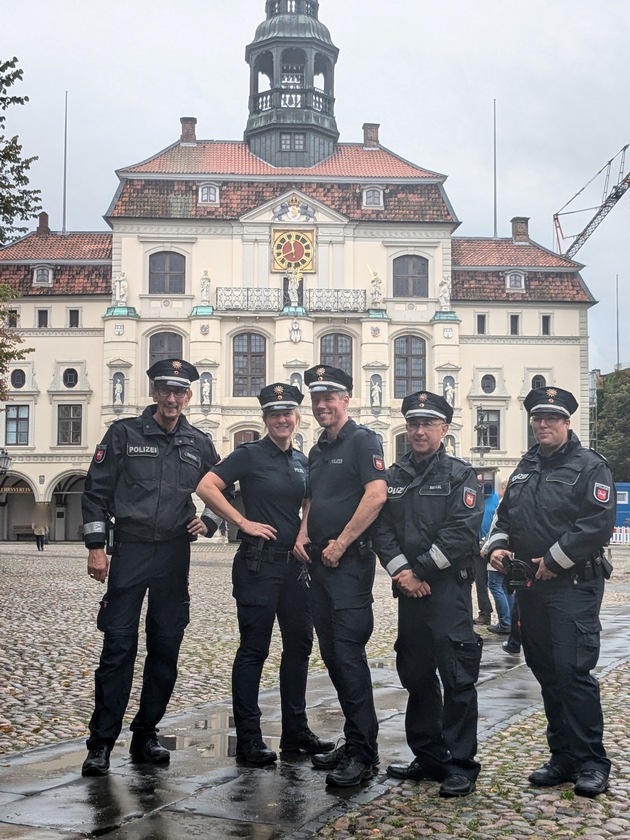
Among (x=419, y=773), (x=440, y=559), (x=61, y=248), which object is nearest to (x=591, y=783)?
(x=419, y=773)

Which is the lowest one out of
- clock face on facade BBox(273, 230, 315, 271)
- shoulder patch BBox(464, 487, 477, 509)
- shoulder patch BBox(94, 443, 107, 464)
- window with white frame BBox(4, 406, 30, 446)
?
shoulder patch BBox(464, 487, 477, 509)

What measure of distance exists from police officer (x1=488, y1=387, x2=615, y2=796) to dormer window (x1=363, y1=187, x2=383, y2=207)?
48.3 m

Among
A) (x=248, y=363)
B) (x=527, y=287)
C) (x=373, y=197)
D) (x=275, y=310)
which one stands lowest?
(x=248, y=363)

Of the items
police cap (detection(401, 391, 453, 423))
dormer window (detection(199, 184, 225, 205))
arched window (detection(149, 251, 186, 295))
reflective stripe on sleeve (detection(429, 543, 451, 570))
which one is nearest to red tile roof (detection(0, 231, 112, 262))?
arched window (detection(149, 251, 186, 295))

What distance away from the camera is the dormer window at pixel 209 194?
5344cm

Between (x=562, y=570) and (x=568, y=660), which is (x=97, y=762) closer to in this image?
(x=568, y=660)

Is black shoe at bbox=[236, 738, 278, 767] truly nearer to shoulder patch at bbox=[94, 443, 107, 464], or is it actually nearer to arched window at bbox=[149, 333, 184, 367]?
shoulder patch at bbox=[94, 443, 107, 464]

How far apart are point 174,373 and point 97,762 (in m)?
2.37

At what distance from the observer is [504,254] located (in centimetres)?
5706

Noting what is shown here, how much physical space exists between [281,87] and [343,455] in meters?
53.1

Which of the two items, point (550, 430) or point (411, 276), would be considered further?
point (411, 276)

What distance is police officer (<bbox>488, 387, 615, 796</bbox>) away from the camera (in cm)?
610

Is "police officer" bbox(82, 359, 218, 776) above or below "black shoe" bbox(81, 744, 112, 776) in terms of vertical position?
above

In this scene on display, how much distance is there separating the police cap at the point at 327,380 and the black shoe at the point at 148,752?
2296 mm
